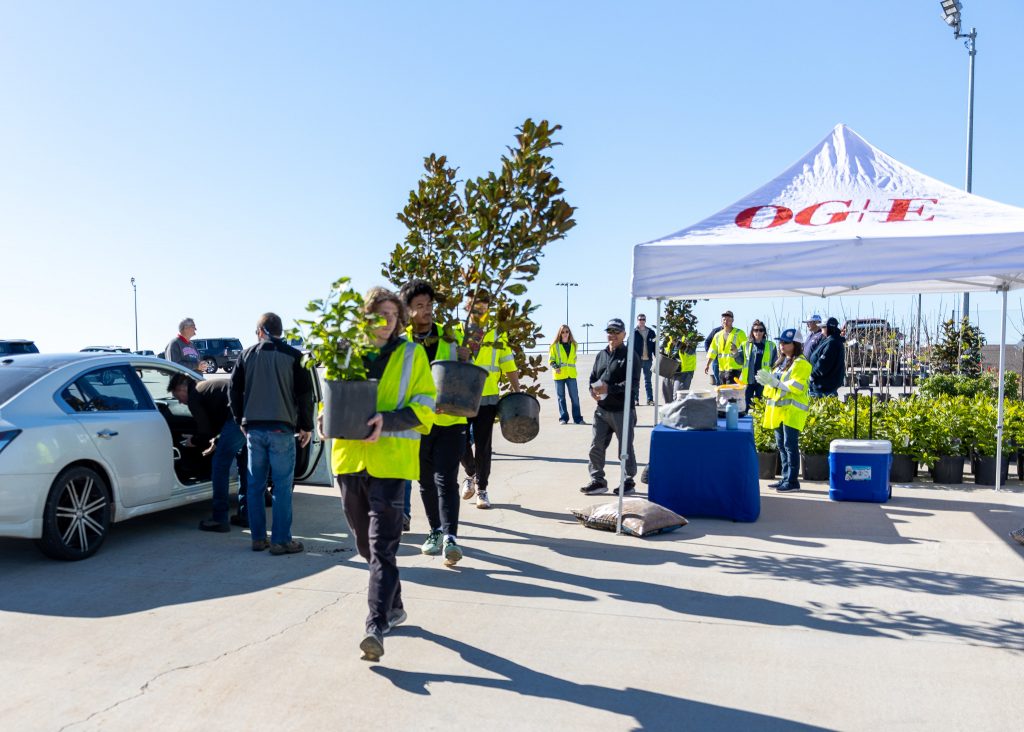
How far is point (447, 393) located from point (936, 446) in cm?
683

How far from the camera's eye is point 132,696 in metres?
3.99

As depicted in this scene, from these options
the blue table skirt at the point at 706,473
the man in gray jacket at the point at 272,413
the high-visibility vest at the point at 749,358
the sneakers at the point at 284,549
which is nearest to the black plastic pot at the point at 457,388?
the man in gray jacket at the point at 272,413

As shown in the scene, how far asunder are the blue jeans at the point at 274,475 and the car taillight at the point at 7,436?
1.53 m

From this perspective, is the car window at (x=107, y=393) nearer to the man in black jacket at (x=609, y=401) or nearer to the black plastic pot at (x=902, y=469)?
the man in black jacket at (x=609, y=401)

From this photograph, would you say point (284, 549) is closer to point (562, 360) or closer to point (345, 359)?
point (345, 359)

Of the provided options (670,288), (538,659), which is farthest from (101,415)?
(670,288)

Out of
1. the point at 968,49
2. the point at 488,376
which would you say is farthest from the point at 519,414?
the point at 968,49

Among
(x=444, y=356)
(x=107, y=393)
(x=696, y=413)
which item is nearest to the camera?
(x=444, y=356)

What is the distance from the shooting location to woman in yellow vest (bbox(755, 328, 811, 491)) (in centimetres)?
919

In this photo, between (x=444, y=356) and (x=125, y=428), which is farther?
(x=125, y=428)

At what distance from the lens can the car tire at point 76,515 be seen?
19.9 ft

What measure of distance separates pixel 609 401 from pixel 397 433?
4.90 meters

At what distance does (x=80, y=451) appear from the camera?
6.28m

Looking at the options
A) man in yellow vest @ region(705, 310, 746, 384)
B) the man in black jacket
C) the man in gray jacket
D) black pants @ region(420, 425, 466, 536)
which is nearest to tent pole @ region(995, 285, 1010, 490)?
the man in black jacket
